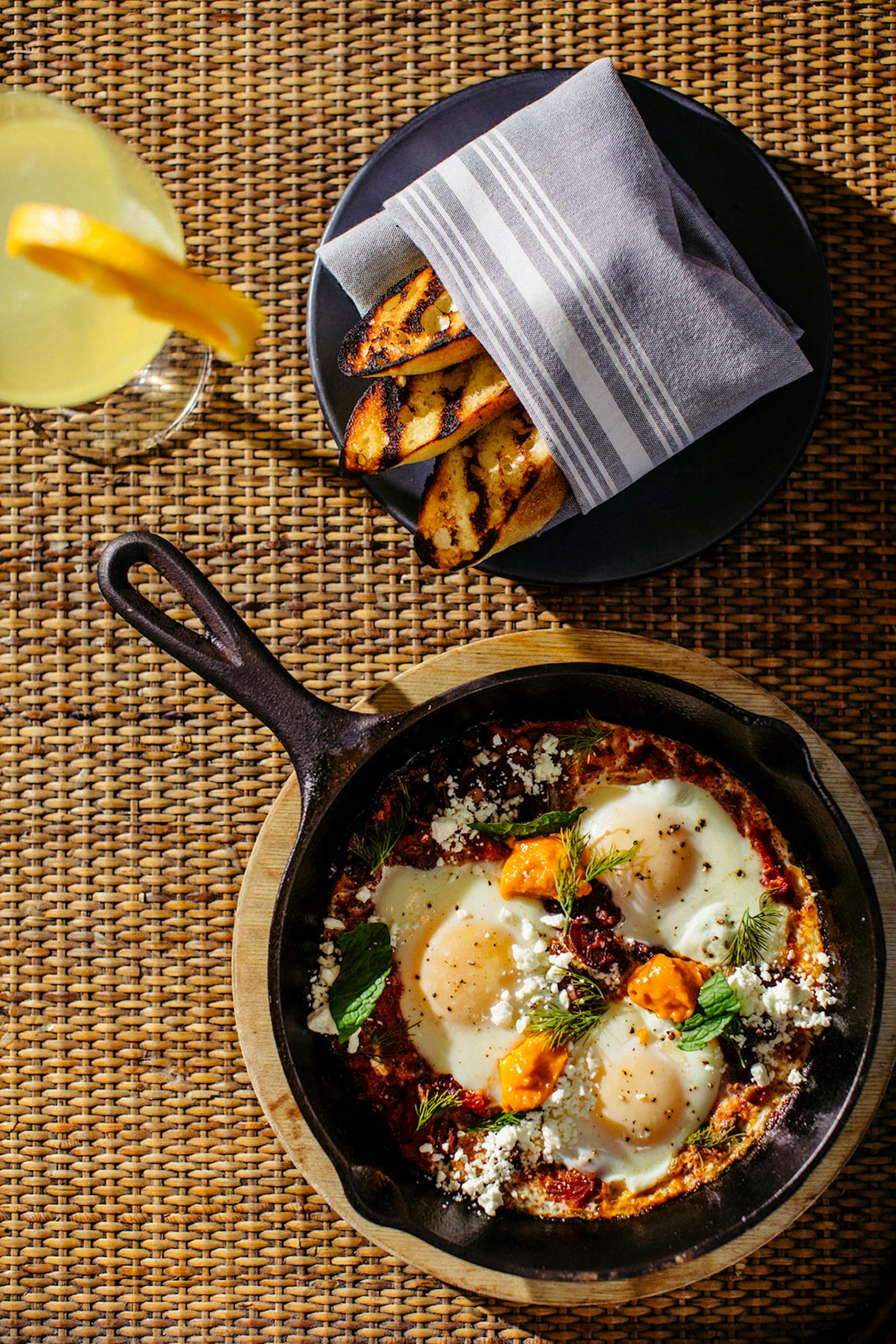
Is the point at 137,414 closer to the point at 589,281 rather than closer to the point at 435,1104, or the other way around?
the point at 589,281

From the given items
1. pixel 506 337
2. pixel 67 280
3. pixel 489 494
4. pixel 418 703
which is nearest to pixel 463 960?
pixel 418 703

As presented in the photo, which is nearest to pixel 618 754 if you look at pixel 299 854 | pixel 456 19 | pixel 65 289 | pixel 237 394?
pixel 299 854

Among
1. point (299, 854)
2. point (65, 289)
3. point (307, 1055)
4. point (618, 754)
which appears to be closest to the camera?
point (65, 289)

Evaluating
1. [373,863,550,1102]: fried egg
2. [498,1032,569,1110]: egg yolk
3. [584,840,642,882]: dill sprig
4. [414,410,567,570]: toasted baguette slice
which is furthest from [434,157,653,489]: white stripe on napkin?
[498,1032,569,1110]: egg yolk

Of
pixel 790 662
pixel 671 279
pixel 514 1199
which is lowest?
pixel 514 1199

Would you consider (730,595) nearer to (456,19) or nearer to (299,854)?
(299,854)

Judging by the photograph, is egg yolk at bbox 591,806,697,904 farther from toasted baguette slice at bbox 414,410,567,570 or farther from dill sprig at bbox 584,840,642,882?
toasted baguette slice at bbox 414,410,567,570
